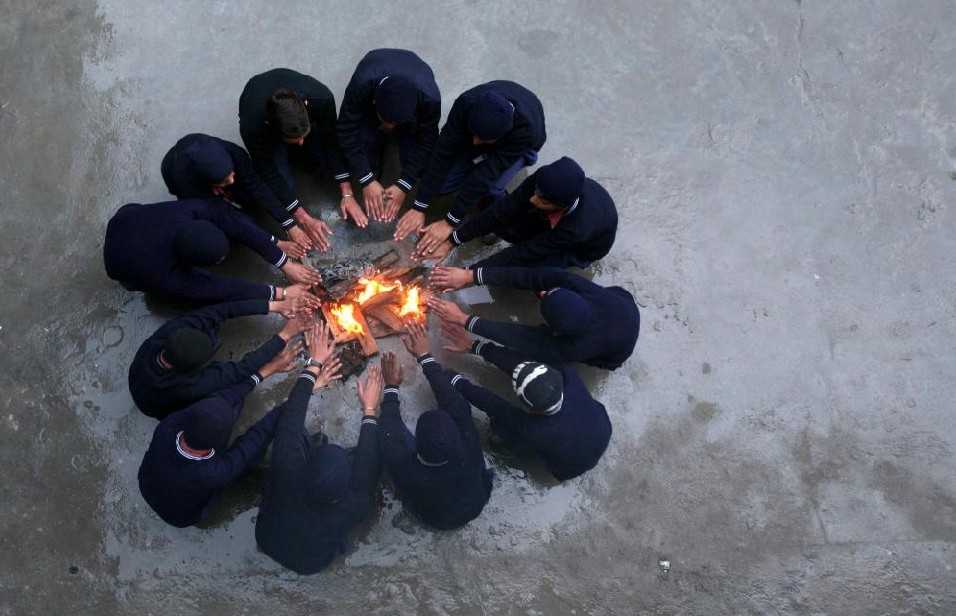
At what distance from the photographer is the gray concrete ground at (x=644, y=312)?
167 inches

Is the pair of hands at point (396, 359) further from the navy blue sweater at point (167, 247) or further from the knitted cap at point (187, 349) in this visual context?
the knitted cap at point (187, 349)

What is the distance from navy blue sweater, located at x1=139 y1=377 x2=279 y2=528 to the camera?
369 centimetres

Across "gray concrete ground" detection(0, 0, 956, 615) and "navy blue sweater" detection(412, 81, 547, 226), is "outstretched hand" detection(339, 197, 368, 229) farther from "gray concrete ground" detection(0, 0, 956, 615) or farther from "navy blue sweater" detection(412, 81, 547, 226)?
"navy blue sweater" detection(412, 81, 547, 226)

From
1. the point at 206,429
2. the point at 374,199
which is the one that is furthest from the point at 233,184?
the point at 206,429

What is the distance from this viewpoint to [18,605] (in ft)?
13.5

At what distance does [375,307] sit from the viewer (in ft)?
15.1

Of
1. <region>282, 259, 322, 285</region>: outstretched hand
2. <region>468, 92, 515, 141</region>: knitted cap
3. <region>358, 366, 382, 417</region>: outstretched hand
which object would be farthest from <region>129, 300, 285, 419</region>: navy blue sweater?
<region>468, 92, 515, 141</region>: knitted cap

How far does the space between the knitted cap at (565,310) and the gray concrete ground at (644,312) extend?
3.03ft

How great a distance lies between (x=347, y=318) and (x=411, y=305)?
1.49ft

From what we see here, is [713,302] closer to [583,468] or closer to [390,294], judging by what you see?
[583,468]

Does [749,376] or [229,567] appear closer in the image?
[229,567]

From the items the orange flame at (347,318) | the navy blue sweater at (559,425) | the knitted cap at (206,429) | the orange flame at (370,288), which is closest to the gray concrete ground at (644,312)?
the navy blue sweater at (559,425)

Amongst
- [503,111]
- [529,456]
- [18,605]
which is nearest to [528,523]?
[529,456]

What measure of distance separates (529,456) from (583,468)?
15.9 inches
